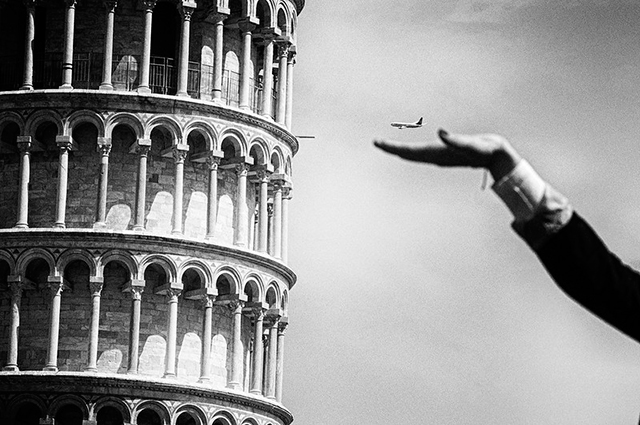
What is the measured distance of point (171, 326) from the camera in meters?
47.2

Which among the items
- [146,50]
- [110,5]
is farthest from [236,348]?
[110,5]

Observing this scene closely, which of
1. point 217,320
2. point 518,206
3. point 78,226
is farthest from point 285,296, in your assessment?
point 518,206

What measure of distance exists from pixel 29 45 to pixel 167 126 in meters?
4.53

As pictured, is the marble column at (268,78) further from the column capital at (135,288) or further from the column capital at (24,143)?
the column capital at (24,143)

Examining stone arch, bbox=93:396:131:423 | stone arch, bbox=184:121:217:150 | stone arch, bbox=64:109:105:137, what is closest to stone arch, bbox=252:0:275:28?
stone arch, bbox=184:121:217:150

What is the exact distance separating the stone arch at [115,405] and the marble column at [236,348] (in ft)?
11.2

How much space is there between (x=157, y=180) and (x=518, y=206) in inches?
1756

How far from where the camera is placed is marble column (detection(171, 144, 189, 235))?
157ft

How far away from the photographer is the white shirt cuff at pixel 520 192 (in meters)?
4.25

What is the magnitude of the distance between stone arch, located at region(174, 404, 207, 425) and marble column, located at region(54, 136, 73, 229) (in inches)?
217

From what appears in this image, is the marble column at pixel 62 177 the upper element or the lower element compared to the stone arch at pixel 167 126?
lower

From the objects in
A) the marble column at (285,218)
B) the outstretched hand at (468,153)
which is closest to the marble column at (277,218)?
the marble column at (285,218)

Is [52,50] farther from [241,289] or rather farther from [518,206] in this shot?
[518,206]

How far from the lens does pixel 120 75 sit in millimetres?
49094
